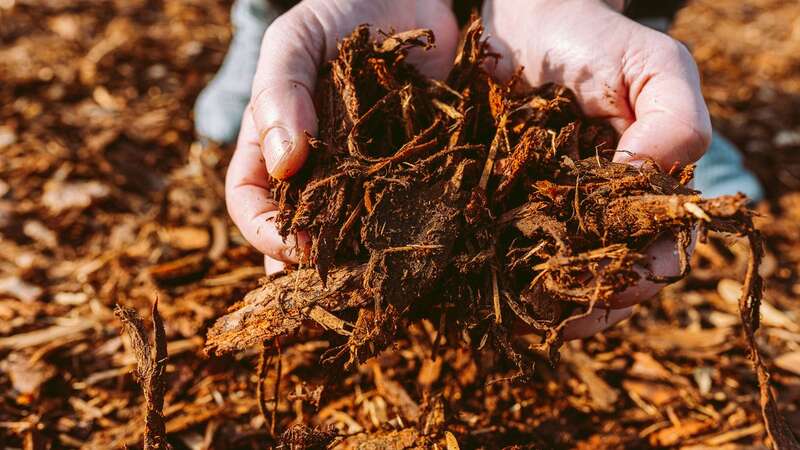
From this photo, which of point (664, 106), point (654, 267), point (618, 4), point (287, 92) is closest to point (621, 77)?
point (664, 106)

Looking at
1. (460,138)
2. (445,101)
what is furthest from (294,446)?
(445,101)

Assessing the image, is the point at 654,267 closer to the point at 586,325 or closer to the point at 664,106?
the point at 586,325

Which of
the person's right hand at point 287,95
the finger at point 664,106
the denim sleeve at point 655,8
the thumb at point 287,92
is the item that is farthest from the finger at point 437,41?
the denim sleeve at point 655,8

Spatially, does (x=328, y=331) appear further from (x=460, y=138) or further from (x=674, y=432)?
(x=674, y=432)

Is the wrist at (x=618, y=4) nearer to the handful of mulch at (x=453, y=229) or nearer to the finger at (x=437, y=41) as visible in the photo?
the finger at (x=437, y=41)

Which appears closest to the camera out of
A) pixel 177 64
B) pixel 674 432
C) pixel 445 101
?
pixel 445 101

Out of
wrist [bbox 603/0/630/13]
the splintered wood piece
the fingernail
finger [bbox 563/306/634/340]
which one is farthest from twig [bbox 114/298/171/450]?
wrist [bbox 603/0/630/13]

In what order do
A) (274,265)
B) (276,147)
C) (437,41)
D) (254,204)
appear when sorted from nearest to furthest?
(276,147), (254,204), (274,265), (437,41)
